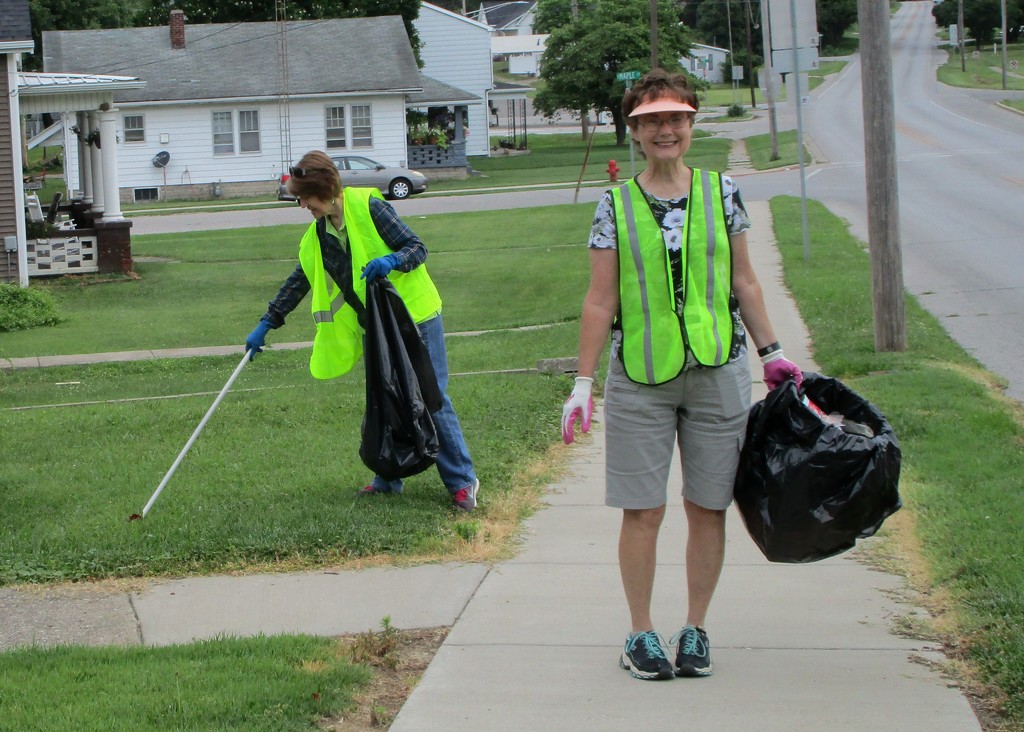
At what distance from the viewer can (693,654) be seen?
172 inches

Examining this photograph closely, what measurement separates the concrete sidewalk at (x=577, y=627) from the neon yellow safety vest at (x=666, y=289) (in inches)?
41.8

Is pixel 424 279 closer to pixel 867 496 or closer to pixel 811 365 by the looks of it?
pixel 867 496

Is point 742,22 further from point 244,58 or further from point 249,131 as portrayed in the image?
point 249,131

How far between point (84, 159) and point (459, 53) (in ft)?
109

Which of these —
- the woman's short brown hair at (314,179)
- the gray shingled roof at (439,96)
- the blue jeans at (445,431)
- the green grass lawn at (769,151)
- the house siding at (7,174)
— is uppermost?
the gray shingled roof at (439,96)

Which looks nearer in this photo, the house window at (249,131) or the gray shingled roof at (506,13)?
the house window at (249,131)

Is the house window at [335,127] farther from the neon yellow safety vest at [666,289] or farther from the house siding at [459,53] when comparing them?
the neon yellow safety vest at [666,289]

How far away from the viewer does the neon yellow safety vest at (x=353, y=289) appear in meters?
6.21

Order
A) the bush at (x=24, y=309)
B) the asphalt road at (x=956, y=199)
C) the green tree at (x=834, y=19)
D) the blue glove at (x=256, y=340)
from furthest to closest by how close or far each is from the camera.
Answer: the green tree at (x=834, y=19)
the bush at (x=24, y=309)
the asphalt road at (x=956, y=199)
the blue glove at (x=256, y=340)

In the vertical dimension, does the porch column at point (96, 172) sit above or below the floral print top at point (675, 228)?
above

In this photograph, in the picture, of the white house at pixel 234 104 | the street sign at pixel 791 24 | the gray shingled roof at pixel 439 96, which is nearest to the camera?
the street sign at pixel 791 24

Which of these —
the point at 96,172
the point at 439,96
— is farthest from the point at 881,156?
the point at 439,96

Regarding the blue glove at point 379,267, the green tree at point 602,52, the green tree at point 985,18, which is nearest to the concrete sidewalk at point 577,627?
the blue glove at point 379,267

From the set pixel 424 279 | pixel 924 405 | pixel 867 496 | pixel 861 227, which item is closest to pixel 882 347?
pixel 924 405
